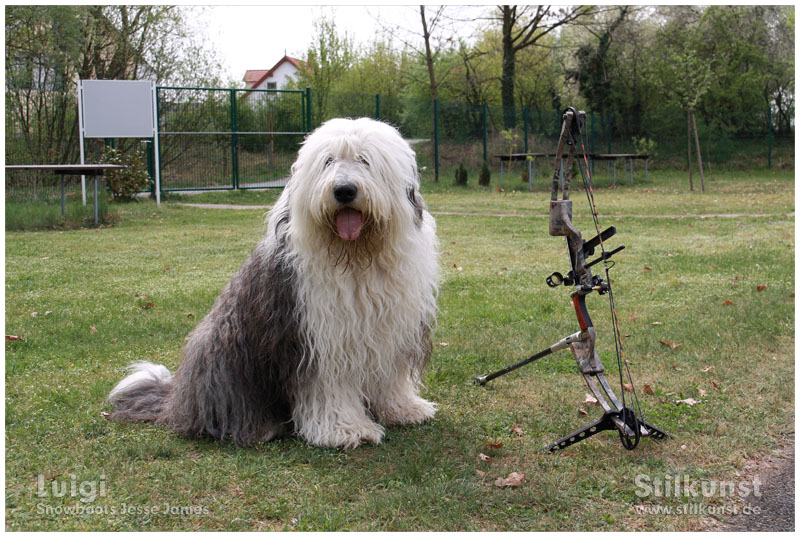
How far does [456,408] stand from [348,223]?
4.89ft

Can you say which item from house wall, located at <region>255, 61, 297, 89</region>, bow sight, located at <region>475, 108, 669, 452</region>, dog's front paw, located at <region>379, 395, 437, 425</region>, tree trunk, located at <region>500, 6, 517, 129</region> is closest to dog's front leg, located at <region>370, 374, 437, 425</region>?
dog's front paw, located at <region>379, 395, 437, 425</region>

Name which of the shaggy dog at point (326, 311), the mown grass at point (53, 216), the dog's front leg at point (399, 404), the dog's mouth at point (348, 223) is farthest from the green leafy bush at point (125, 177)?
the dog's mouth at point (348, 223)

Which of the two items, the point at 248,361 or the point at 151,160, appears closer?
the point at 248,361

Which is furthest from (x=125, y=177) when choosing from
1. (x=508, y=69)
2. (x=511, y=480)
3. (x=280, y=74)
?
(x=280, y=74)

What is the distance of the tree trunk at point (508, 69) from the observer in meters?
24.7

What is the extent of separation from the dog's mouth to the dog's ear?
13.6 inches

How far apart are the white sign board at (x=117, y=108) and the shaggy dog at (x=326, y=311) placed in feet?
42.2

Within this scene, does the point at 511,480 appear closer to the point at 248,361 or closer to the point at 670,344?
the point at 248,361

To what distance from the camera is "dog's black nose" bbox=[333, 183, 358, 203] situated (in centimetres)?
303

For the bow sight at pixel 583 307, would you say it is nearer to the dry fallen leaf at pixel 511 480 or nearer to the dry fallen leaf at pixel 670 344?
the dry fallen leaf at pixel 511 480

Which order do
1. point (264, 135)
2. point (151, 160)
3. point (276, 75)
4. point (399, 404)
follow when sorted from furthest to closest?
point (276, 75)
point (264, 135)
point (151, 160)
point (399, 404)

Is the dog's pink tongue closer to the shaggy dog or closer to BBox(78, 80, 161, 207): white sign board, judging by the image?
the shaggy dog

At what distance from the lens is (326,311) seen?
10.9 ft

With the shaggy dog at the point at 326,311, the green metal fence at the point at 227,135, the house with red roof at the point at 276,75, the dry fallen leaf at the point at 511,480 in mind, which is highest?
the house with red roof at the point at 276,75
